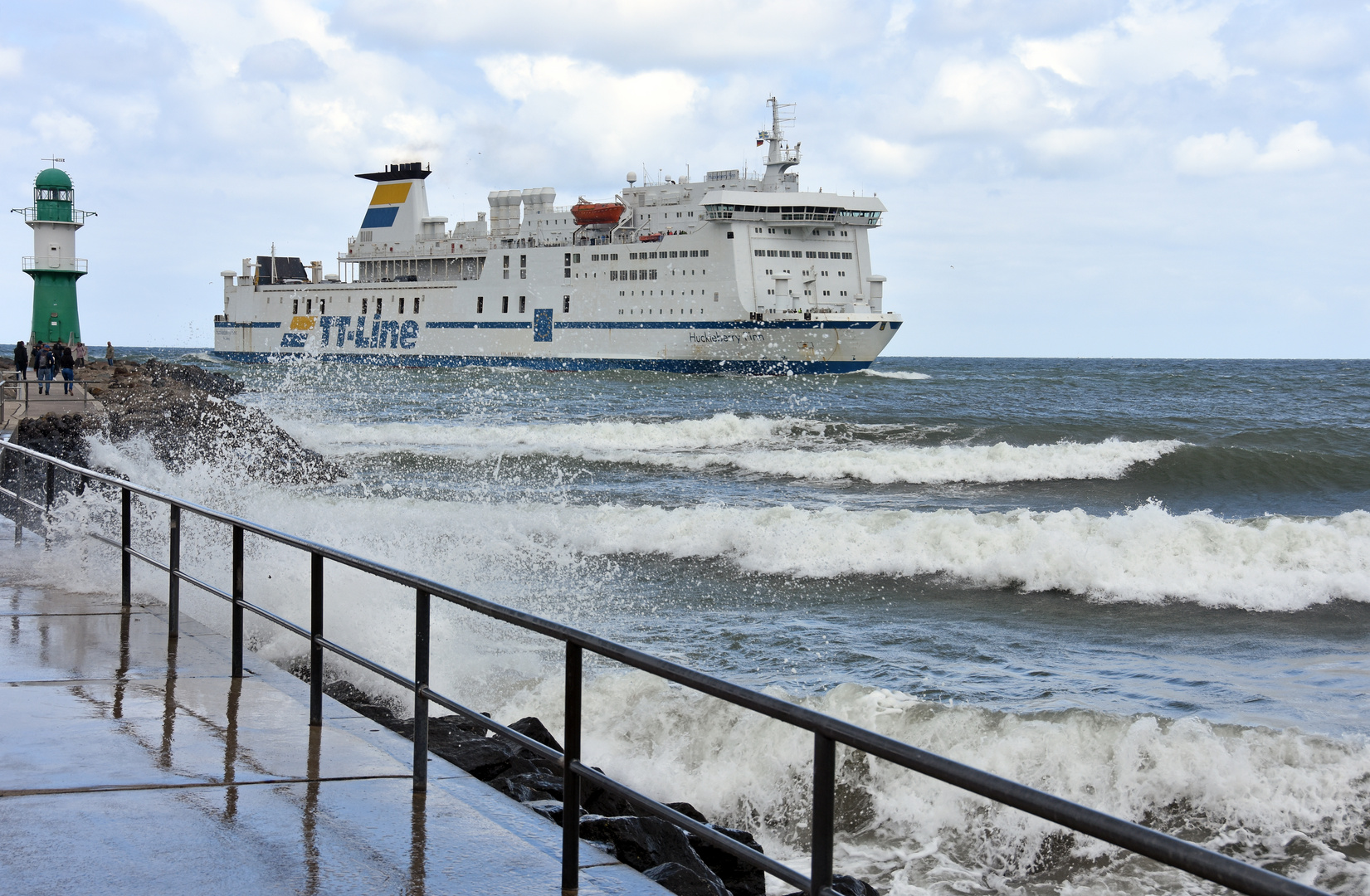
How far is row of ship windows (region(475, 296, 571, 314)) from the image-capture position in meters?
55.1

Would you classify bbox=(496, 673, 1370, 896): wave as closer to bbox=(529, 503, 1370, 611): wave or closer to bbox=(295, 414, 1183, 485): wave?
bbox=(529, 503, 1370, 611): wave

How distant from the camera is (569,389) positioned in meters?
42.8

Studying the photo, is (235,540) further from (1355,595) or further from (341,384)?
(341,384)

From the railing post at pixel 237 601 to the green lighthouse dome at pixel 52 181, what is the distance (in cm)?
4069

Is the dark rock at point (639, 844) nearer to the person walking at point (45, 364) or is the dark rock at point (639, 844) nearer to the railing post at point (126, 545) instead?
the railing post at point (126, 545)

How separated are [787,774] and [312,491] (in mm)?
12291

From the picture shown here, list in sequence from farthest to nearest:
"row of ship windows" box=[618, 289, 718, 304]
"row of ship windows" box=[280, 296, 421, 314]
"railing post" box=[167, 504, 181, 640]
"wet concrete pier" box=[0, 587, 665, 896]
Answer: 1. "row of ship windows" box=[280, 296, 421, 314]
2. "row of ship windows" box=[618, 289, 718, 304]
3. "railing post" box=[167, 504, 181, 640]
4. "wet concrete pier" box=[0, 587, 665, 896]

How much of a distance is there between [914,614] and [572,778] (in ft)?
23.5

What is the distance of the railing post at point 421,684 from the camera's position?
3.26m

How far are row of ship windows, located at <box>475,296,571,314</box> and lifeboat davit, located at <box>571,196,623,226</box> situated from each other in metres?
3.79

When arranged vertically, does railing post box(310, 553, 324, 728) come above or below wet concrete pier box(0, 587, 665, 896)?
above

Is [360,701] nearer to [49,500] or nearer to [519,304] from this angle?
[49,500]

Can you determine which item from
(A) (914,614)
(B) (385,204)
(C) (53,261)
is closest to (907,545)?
(A) (914,614)

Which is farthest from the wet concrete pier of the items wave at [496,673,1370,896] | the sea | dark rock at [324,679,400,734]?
wave at [496,673,1370,896]
